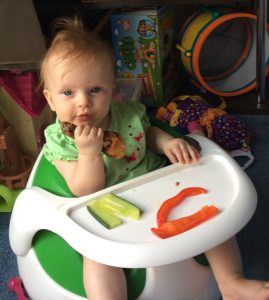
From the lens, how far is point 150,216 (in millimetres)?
646

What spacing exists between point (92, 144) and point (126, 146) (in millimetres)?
129

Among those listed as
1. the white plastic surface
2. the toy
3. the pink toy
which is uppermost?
the white plastic surface

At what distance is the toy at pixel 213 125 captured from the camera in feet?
3.82

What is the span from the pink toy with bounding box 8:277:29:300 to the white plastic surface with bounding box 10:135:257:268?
0.10 m

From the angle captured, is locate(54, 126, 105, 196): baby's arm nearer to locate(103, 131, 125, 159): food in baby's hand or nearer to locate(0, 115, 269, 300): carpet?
locate(103, 131, 125, 159): food in baby's hand

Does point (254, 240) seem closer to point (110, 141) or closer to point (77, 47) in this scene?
point (110, 141)

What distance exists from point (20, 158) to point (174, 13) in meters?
0.73

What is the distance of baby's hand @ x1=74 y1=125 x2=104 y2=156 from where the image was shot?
2.22 feet

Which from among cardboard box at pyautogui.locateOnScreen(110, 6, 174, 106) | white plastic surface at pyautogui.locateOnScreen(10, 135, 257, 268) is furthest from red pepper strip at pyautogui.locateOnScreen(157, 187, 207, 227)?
cardboard box at pyautogui.locateOnScreen(110, 6, 174, 106)

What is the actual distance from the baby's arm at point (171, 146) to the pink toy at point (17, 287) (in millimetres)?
346

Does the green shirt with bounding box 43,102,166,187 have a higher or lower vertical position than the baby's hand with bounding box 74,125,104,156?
lower

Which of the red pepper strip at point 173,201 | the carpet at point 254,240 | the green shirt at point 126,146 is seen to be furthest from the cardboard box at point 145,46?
the red pepper strip at point 173,201

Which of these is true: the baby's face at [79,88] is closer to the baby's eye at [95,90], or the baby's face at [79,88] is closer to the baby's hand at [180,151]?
the baby's eye at [95,90]

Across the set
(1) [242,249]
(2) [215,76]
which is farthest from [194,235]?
(2) [215,76]
